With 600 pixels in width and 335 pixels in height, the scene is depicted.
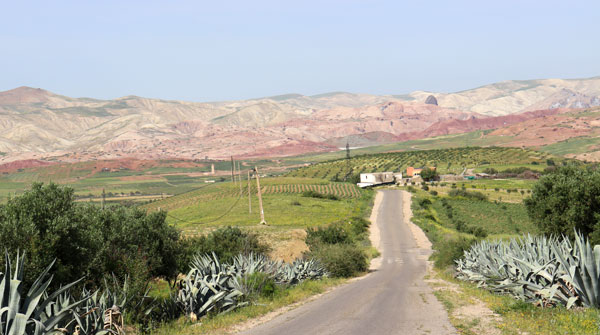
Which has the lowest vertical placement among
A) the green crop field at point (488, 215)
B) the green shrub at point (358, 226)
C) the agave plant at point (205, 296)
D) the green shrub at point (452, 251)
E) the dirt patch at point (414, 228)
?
the green crop field at point (488, 215)

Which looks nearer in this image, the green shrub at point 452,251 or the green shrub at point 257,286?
the green shrub at point 257,286

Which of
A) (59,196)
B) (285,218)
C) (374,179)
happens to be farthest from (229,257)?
(374,179)

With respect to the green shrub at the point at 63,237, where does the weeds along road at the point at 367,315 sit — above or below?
below

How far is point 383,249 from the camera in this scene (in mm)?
55500

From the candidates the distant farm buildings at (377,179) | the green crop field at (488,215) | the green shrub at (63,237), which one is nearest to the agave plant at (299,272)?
the green shrub at (63,237)

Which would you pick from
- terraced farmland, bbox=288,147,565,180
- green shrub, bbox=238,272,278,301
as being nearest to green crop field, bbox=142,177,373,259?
green shrub, bbox=238,272,278,301

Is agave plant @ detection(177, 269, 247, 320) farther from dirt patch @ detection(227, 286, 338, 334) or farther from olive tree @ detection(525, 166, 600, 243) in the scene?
olive tree @ detection(525, 166, 600, 243)

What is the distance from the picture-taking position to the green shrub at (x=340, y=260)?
31.3 metres

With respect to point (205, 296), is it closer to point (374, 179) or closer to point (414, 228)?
point (414, 228)

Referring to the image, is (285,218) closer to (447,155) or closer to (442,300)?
(442,300)

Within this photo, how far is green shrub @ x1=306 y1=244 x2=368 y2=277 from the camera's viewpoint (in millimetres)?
31261

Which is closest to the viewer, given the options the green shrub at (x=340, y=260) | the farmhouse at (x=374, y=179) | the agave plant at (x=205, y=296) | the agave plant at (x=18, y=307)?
the agave plant at (x=18, y=307)

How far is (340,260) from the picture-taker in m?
31.7

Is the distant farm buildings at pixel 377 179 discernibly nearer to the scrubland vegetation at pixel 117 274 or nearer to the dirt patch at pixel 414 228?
the dirt patch at pixel 414 228
